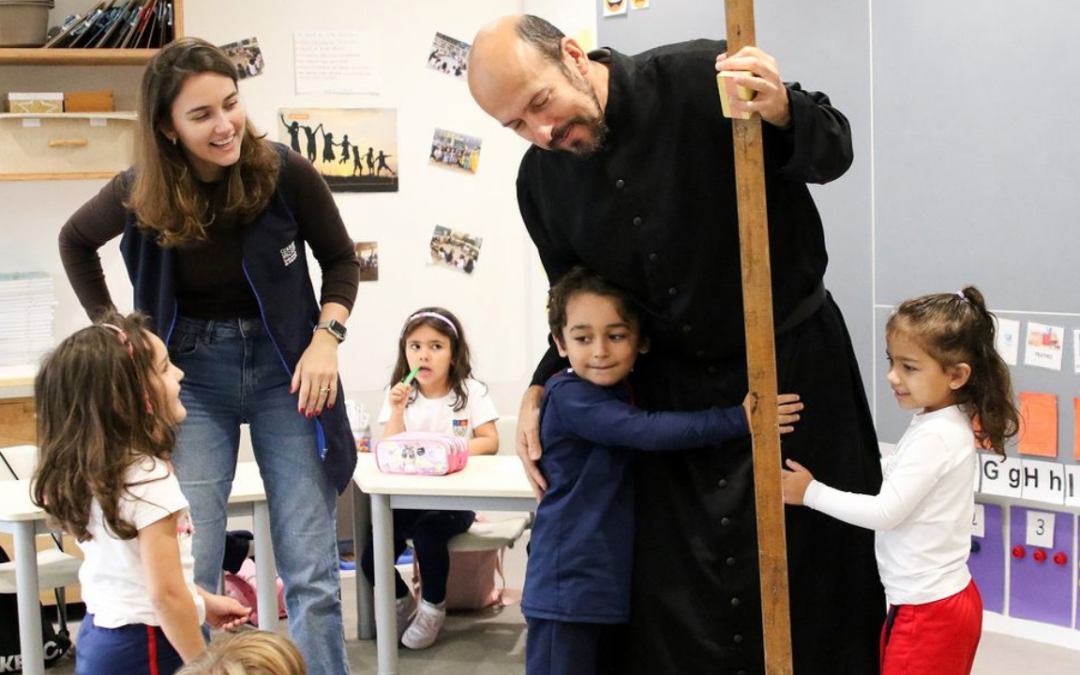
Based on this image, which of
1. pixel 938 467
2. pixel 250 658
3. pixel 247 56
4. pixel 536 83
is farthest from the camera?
pixel 247 56

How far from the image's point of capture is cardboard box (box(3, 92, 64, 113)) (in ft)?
16.0

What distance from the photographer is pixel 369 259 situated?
17.9 feet

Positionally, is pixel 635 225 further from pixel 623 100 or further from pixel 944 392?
pixel 944 392

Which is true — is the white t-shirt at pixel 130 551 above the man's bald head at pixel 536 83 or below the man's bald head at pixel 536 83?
below

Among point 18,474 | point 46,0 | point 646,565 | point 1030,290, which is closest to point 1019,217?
point 1030,290

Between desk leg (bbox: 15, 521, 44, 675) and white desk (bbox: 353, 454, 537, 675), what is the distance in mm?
891

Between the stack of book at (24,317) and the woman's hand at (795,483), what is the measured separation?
356 cm

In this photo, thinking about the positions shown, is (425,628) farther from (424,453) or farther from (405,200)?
(405,200)

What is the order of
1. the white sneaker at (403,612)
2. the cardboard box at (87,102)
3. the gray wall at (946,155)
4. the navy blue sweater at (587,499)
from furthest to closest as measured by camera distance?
the cardboard box at (87,102) → the white sneaker at (403,612) → the gray wall at (946,155) → the navy blue sweater at (587,499)

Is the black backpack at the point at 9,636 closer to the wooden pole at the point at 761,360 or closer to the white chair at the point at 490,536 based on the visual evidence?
the white chair at the point at 490,536

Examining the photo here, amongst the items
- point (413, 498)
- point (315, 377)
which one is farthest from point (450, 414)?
point (315, 377)

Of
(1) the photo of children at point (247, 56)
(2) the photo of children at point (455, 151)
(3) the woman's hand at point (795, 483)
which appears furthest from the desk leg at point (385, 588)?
(1) the photo of children at point (247, 56)

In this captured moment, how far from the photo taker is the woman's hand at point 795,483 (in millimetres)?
2014

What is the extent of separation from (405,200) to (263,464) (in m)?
2.78
